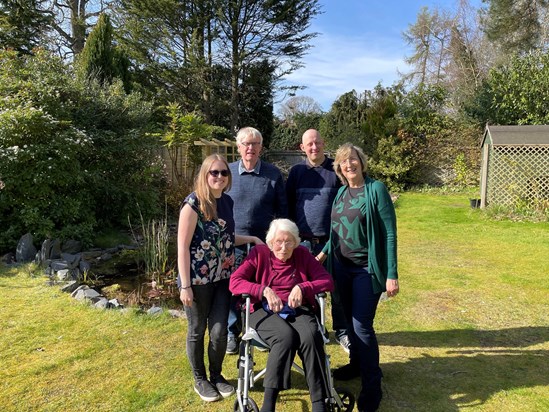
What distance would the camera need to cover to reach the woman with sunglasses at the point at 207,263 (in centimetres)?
229

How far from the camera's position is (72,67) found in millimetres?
7938

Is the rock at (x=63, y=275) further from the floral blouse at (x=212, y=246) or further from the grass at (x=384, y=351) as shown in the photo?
the floral blouse at (x=212, y=246)

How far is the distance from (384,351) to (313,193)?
56.2 inches


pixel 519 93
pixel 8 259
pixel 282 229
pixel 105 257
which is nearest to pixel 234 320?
pixel 282 229

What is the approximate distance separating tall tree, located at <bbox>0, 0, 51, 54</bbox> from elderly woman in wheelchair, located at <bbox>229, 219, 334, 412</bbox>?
15726mm

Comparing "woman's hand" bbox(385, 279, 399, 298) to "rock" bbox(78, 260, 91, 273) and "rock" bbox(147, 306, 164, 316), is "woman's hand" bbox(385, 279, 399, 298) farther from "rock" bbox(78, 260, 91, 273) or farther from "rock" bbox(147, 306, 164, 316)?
"rock" bbox(78, 260, 91, 273)

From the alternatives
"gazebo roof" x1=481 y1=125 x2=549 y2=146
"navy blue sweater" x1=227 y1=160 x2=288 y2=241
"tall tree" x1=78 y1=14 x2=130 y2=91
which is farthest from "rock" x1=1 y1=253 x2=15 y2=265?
"gazebo roof" x1=481 y1=125 x2=549 y2=146

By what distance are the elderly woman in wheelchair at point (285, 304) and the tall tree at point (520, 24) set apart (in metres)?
19.9

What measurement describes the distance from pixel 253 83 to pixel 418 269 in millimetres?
13648

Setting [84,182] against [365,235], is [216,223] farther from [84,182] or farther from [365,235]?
[84,182]

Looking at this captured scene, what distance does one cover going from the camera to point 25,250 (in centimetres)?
522

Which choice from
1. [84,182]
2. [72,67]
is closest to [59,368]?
[84,182]

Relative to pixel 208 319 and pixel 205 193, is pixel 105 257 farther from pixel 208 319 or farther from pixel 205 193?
pixel 205 193

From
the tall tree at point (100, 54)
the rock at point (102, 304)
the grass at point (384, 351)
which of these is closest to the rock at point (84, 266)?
the grass at point (384, 351)
